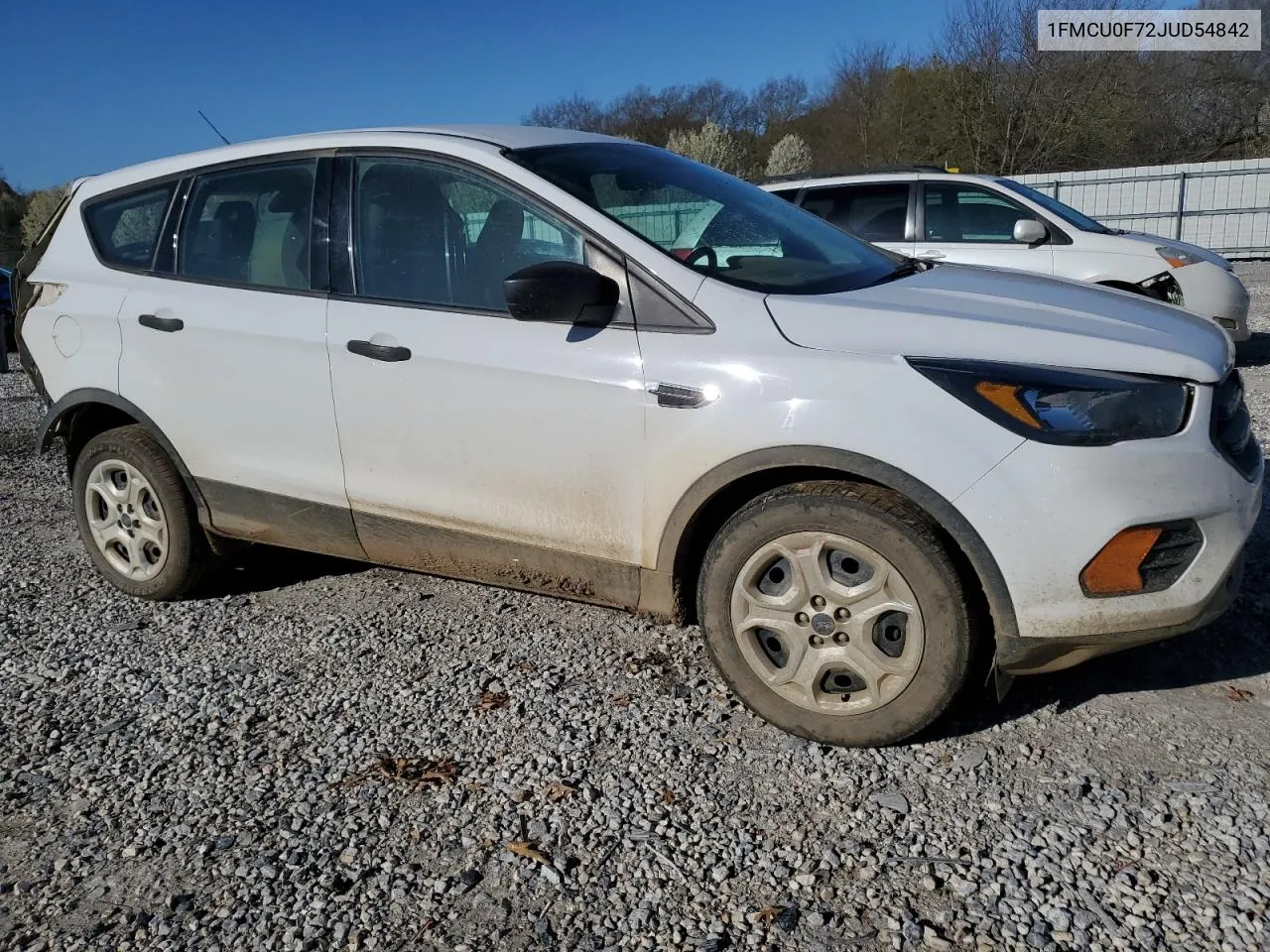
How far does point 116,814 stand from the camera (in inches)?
111

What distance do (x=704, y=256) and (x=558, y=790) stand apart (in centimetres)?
171

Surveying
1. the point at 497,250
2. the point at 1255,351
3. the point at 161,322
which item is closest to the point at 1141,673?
the point at 497,250

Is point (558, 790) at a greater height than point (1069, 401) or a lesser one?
lesser

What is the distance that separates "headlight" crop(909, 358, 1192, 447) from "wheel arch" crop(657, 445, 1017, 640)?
278 millimetres

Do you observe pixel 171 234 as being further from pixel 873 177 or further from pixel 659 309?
pixel 873 177

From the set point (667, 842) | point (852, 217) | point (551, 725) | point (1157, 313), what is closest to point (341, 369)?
point (551, 725)

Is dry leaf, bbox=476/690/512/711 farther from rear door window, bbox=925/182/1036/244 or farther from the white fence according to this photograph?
the white fence

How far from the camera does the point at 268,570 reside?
4.82m

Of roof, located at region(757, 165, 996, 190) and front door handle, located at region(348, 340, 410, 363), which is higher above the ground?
roof, located at region(757, 165, 996, 190)

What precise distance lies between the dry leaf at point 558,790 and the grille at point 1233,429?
6.47 ft

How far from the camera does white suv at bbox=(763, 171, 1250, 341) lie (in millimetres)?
8672

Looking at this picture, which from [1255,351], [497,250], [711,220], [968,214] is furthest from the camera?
[1255,351]

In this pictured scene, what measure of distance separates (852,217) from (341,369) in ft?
21.7

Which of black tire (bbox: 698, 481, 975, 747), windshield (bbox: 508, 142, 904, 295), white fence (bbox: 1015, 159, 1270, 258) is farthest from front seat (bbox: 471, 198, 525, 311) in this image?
white fence (bbox: 1015, 159, 1270, 258)
